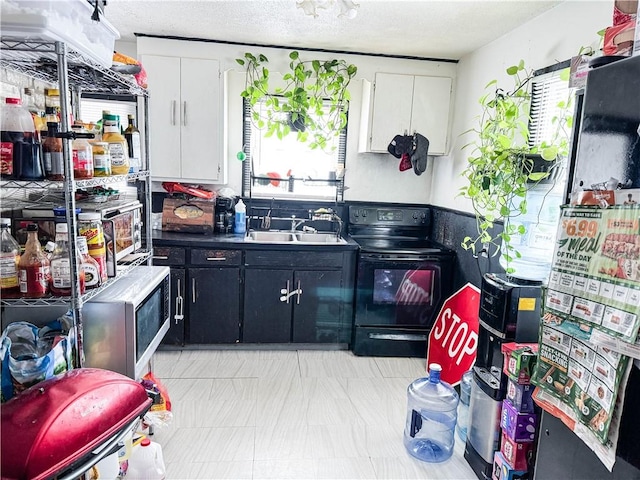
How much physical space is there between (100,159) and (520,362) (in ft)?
6.15

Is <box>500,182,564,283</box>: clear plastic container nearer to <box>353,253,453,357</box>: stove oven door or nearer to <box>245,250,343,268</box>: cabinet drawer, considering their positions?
<box>353,253,453,357</box>: stove oven door

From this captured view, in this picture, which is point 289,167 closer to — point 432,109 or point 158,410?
point 432,109

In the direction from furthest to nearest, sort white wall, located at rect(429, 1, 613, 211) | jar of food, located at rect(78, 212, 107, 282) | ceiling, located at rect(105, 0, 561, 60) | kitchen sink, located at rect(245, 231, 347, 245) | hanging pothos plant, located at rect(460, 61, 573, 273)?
kitchen sink, located at rect(245, 231, 347, 245)
ceiling, located at rect(105, 0, 561, 60)
white wall, located at rect(429, 1, 613, 211)
hanging pothos plant, located at rect(460, 61, 573, 273)
jar of food, located at rect(78, 212, 107, 282)

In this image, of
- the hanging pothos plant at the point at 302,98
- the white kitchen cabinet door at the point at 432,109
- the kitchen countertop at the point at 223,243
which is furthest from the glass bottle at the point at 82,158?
the white kitchen cabinet door at the point at 432,109

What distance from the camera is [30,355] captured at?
134cm

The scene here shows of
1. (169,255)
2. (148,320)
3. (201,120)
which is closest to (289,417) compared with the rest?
(148,320)

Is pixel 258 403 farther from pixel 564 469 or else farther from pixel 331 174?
pixel 331 174

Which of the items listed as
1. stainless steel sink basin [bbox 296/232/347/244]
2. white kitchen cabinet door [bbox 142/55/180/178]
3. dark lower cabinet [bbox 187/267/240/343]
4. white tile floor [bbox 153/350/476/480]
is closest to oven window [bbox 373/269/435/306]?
white tile floor [bbox 153/350/476/480]

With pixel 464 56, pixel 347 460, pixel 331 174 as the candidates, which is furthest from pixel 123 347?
pixel 464 56

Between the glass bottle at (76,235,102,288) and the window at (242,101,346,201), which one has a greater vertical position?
the window at (242,101,346,201)

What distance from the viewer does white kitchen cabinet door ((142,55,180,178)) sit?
10.5 ft

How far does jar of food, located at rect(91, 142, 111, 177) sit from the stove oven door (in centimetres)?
200

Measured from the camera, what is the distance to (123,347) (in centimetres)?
163

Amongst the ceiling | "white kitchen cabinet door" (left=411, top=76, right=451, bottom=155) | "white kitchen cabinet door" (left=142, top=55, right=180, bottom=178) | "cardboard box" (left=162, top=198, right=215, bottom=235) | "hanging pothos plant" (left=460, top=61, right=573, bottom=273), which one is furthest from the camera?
"white kitchen cabinet door" (left=411, top=76, right=451, bottom=155)
